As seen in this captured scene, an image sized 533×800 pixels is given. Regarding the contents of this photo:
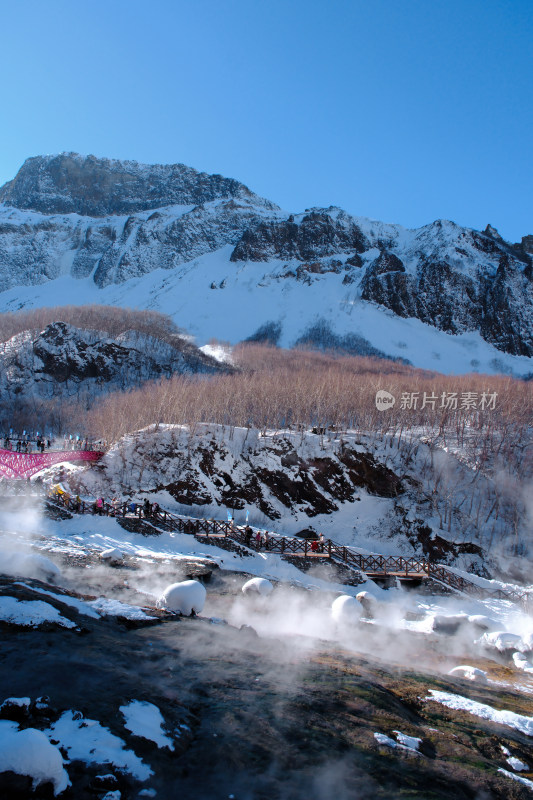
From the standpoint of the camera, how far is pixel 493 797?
706cm

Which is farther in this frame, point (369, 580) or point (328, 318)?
point (328, 318)

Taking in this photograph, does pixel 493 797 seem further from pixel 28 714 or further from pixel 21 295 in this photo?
pixel 21 295

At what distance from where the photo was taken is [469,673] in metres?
13.5

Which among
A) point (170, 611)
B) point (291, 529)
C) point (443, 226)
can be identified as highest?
point (443, 226)

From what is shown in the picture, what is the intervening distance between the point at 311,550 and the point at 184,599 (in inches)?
627

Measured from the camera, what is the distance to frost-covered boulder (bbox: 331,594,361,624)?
56.4 ft

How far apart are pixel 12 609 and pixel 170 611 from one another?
195 inches

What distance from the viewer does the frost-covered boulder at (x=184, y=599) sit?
45.9 feet

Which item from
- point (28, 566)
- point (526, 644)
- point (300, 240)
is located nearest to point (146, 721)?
point (28, 566)

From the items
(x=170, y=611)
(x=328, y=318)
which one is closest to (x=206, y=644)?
(x=170, y=611)

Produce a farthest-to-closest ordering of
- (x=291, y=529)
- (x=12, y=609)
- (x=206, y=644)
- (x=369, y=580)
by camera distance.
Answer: (x=291, y=529)
(x=369, y=580)
(x=206, y=644)
(x=12, y=609)

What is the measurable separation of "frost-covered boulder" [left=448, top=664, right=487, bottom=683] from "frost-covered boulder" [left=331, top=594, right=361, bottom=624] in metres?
4.09

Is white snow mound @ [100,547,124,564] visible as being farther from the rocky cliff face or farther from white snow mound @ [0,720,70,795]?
the rocky cliff face

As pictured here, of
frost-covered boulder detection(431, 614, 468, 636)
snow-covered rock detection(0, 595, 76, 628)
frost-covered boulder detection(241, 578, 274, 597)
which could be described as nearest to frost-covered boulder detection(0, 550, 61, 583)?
snow-covered rock detection(0, 595, 76, 628)
